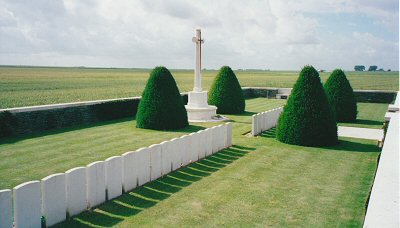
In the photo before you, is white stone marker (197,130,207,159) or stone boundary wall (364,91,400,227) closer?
stone boundary wall (364,91,400,227)

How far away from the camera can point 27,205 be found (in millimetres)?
5312

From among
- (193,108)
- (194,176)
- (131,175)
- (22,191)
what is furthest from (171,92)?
(22,191)

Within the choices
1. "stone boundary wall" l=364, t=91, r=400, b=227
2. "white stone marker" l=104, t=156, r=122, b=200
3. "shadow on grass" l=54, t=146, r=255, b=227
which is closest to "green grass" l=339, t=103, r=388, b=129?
"shadow on grass" l=54, t=146, r=255, b=227

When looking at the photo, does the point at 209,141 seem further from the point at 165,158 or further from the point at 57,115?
the point at 57,115

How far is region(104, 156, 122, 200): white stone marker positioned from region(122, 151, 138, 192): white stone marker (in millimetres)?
139

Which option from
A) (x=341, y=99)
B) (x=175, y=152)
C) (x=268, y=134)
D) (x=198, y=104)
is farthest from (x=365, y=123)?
(x=175, y=152)

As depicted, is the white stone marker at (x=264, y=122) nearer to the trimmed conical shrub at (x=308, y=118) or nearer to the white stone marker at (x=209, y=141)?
the trimmed conical shrub at (x=308, y=118)

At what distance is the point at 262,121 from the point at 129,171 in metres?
8.74

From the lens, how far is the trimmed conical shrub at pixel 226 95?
21.6m

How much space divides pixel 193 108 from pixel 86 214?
12.4 meters

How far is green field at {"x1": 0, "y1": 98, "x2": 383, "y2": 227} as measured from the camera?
6.36 meters

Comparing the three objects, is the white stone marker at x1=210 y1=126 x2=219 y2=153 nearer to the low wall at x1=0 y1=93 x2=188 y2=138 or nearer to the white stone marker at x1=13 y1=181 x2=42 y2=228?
the white stone marker at x1=13 y1=181 x2=42 y2=228

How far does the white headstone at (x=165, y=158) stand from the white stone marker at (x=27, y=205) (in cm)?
349

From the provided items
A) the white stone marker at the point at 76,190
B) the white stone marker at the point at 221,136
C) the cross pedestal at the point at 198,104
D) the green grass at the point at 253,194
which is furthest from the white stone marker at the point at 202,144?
the cross pedestal at the point at 198,104
